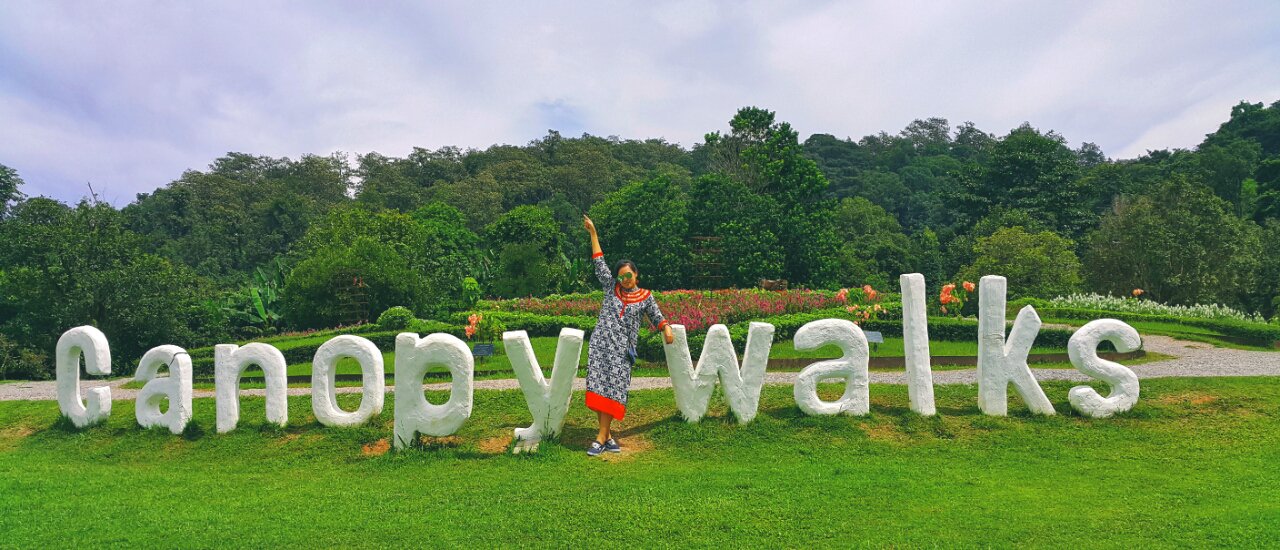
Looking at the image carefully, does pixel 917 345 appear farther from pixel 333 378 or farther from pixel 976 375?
pixel 333 378

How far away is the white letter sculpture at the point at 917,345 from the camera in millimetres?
8156

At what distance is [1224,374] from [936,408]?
5.67m

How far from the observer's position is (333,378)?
321 inches

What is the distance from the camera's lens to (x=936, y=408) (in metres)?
8.66

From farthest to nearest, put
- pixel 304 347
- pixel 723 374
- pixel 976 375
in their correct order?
pixel 304 347 → pixel 976 375 → pixel 723 374

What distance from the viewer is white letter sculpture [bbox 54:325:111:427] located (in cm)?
855

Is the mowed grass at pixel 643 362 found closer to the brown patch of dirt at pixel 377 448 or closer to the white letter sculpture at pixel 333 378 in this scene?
the white letter sculpture at pixel 333 378

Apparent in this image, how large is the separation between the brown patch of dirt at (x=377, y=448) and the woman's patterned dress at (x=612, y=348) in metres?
2.16

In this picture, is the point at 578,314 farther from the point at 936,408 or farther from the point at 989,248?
the point at 989,248

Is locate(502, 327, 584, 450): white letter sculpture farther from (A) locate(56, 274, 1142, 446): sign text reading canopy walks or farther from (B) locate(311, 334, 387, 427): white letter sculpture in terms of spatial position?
(B) locate(311, 334, 387, 427): white letter sculpture

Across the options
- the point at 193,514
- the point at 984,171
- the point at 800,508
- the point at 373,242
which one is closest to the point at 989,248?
the point at 984,171

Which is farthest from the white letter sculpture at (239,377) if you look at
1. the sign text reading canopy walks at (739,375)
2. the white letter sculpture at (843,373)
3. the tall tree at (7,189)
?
the tall tree at (7,189)

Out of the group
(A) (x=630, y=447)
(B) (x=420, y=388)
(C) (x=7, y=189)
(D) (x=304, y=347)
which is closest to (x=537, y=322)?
(D) (x=304, y=347)

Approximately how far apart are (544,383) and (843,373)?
3176mm
